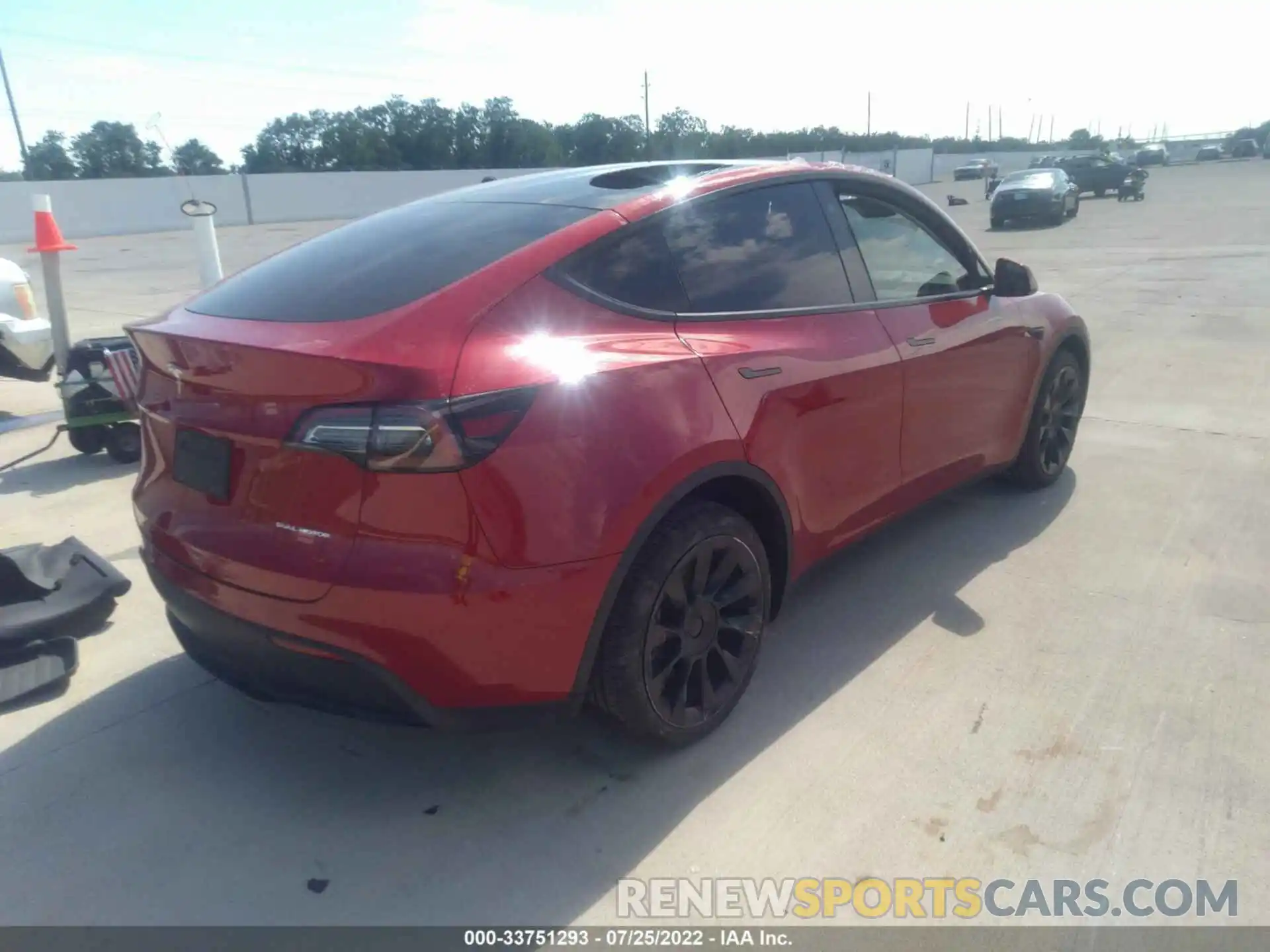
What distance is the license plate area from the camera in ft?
8.24

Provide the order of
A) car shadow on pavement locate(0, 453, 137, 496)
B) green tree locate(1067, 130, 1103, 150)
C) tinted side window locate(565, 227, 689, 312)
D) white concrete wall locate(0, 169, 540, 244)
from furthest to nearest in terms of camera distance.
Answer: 1. green tree locate(1067, 130, 1103, 150)
2. white concrete wall locate(0, 169, 540, 244)
3. car shadow on pavement locate(0, 453, 137, 496)
4. tinted side window locate(565, 227, 689, 312)

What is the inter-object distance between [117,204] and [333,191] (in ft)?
33.3

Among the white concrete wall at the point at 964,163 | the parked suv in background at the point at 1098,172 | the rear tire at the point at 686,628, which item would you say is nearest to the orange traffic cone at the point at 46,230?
the rear tire at the point at 686,628

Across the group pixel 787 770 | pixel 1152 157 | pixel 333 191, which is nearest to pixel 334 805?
pixel 787 770

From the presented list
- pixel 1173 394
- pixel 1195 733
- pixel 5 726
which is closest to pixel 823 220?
pixel 1195 733

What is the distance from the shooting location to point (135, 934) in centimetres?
231

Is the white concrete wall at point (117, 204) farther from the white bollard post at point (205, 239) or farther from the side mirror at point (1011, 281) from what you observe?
the side mirror at point (1011, 281)

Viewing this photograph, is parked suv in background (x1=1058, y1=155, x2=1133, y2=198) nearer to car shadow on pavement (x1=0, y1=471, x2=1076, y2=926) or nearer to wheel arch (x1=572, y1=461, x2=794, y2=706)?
wheel arch (x1=572, y1=461, x2=794, y2=706)

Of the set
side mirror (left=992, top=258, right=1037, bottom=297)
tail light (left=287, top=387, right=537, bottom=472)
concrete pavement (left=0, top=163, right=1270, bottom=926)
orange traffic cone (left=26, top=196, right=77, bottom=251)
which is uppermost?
orange traffic cone (left=26, top=196, right=77, bottom=251)

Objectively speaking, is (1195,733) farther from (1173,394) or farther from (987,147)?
(987,147)

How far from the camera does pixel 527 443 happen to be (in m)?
2.35

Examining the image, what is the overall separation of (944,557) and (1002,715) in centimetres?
130

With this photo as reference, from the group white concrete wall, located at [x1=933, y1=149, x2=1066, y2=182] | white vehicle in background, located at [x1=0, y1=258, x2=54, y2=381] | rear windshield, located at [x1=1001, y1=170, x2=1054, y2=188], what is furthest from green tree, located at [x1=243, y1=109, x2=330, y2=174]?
white vehicle in background, located at [x1=0, y1=258, x2=54, y2=381]

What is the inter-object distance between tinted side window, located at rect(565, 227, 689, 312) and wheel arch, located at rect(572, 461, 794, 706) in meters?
0.51
